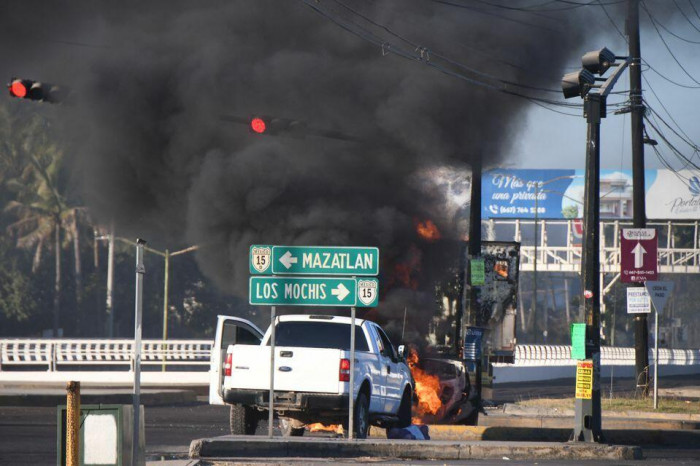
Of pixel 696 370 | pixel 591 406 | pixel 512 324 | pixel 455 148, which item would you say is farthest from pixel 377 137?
pixel 696 370

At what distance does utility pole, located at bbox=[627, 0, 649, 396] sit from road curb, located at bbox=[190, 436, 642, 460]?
41.1 ft

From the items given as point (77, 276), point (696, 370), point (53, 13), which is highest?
point (53, 13)

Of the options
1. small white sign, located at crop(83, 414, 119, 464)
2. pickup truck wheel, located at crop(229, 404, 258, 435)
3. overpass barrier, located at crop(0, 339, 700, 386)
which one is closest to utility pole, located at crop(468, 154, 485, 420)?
overpass barrier, located at crop(0, 339, 700, 386)

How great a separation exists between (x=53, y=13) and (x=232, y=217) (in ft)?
24.8

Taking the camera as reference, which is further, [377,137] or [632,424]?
[377,137]

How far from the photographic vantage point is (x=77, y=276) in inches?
2420

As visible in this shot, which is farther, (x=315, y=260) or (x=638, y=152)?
(x=638, y=152)

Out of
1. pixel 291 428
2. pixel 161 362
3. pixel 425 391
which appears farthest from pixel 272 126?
pixel 161 362

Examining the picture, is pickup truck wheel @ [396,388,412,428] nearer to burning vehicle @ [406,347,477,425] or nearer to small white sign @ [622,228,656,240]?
burning vehicle @ [406,347,477,425]

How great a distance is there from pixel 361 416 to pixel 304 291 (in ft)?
6.21

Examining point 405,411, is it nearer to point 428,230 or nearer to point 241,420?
point 241,420

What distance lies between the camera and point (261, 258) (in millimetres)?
13578

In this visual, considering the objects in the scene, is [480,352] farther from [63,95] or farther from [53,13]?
[53,13]

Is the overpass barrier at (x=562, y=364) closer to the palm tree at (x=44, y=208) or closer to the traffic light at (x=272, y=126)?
the traffic light at (x=272, y=126)
